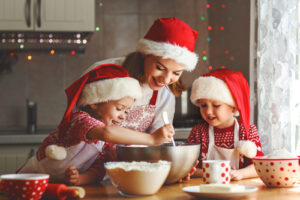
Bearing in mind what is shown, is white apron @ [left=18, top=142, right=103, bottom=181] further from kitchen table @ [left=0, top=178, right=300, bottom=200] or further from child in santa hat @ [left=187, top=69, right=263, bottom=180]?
child in santa hat @ [left=187, top=69, right=263, bottom=180]

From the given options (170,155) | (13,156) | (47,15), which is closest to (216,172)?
(170,155)

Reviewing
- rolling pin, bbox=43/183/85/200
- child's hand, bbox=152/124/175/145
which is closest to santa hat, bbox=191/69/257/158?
child's hand, bbox=152/124/175/145

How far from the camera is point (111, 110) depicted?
4.98ft

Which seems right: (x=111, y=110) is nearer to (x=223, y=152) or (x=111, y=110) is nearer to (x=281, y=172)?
(x=223, y=152)

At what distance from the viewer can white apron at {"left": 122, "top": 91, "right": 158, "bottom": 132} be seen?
2004mm

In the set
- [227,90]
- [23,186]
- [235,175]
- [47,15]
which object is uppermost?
[47,15]

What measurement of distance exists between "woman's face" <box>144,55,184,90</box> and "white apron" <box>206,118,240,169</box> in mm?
271

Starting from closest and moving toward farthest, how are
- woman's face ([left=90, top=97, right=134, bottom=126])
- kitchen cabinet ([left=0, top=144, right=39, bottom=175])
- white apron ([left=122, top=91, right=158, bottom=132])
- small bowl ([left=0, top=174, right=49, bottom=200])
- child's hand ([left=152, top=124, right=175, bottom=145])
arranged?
small bowl ([left=0, top=174, right=49, bottom=200]) → child's hand ([left=152, top=124, right=175, bottom=145]) → woman's face ([left=90, top=97, right=134, bottom=126]) → white apron ([left=122, top=91, right=158, bottom=132]) → kitchen cabinet ([left=0, top=144, right=39, bottom=175])

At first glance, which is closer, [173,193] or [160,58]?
[173,193]

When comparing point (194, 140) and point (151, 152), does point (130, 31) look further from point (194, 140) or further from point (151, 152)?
point (151, 152)

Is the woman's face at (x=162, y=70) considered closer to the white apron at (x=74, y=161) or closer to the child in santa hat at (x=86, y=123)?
the child in santa hat at (x=86, y=123)

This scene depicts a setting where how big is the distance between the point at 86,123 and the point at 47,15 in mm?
1867

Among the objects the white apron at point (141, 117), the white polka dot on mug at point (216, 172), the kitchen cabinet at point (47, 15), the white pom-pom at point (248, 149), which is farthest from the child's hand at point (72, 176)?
the kitchen cabinet at point (47, 15)

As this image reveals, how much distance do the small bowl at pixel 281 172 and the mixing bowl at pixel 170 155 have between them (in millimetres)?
212
